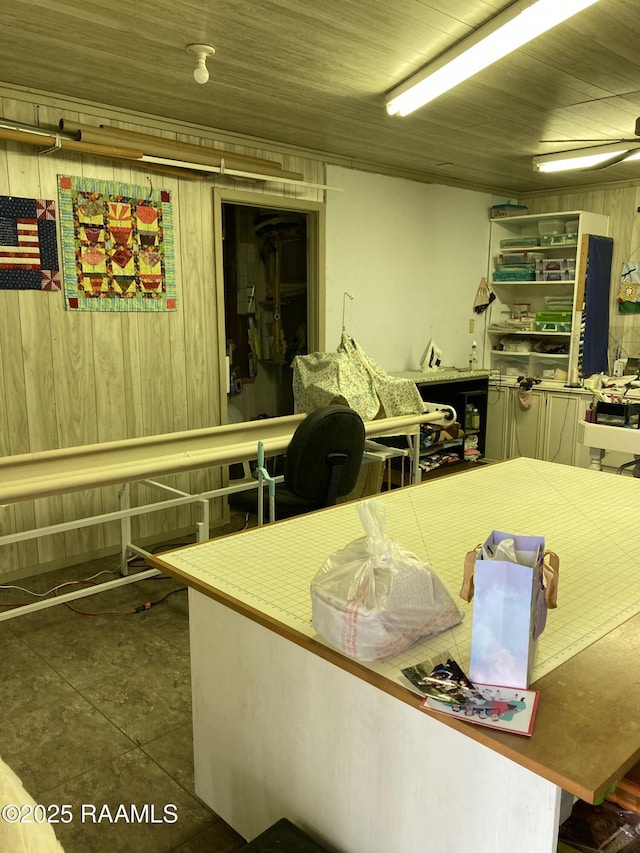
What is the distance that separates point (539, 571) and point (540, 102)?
9.95 feet

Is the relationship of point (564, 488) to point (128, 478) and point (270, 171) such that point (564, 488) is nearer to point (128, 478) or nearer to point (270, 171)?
point (128, 478)

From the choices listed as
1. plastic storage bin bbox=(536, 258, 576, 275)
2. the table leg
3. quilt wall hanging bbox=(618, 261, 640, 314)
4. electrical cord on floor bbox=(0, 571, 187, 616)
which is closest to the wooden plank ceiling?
plastic storage bin bbox=(536, 258, 576, 275)

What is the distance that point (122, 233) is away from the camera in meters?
3.70

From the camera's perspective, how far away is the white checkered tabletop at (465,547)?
4.45 ft

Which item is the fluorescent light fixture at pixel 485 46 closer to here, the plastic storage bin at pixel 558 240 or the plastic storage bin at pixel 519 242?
the plastic storage bin at pixel 558 240

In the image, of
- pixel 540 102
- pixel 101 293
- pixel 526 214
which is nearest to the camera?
pixel 540 102

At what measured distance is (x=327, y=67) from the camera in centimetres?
292

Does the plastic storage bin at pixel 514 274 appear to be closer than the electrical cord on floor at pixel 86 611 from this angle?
No

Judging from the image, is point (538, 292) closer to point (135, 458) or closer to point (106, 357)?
point (106, 357)

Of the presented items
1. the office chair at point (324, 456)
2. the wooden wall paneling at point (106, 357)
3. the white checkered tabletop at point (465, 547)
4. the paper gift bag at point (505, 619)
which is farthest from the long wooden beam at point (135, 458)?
the paper gift bag at point (505, 619)

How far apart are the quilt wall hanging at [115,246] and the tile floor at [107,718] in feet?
5.31

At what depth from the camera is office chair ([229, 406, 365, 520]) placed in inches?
112

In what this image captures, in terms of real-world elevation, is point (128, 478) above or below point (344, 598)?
below

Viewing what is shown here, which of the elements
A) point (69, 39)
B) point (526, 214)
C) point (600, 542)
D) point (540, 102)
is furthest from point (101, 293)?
point (526, 214)
